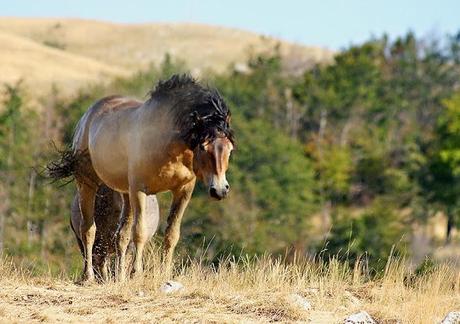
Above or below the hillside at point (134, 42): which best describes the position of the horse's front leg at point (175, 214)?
below

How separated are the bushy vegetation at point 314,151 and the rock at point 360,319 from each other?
36506 mm

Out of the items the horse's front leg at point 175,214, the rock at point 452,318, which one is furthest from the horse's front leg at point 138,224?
the rock at point 452,318

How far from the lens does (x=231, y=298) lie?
9273 millimetres

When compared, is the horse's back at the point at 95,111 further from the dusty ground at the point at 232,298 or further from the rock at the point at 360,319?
the rock at the point at 360,319

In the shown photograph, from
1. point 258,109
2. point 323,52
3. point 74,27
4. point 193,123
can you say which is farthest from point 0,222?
point 74,27

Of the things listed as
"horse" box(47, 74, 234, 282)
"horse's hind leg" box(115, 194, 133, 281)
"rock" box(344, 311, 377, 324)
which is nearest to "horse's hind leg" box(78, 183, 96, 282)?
"horse" box(47, 74, 234, 282)

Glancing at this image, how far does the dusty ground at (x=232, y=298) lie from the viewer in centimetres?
868

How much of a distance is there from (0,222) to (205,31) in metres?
147

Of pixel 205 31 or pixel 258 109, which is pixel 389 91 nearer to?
pixel 258 109

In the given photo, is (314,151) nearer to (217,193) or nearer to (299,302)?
(217,193)

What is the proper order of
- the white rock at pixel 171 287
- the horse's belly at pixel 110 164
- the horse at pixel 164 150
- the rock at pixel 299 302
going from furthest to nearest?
the horse's belly at pixel 110 164, the horse at pixel 164 150, the white rock at pixel 171 287, the rock at pixel 299 302

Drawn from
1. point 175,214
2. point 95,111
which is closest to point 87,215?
point 95,111

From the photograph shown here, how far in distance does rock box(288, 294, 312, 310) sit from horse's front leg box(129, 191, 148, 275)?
2.36 meters

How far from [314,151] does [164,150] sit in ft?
249
